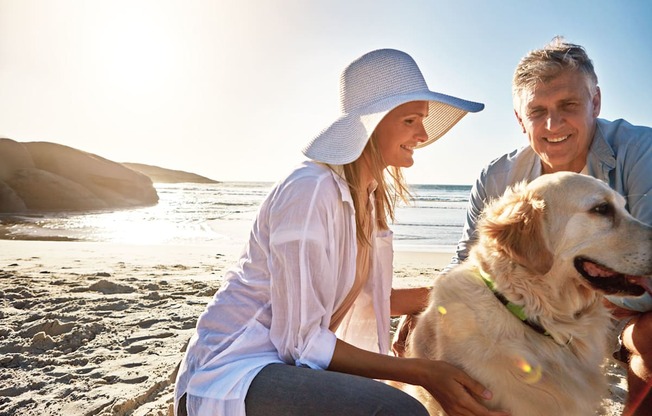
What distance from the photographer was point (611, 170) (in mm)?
2941

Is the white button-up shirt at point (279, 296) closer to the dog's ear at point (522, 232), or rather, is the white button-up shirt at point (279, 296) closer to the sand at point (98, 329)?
the dog's ear at point (522, 232)

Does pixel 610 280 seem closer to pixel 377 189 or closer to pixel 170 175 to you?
pixel 377 189

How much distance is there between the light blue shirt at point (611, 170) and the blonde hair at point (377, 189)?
633 millimetres

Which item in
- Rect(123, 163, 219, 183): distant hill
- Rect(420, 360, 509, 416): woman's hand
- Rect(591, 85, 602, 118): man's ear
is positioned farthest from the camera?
Rect(123, 163, 219, 183): distant hill

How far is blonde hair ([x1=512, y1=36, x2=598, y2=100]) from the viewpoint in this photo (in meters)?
3.08

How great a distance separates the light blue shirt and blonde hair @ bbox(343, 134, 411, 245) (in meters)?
0.63

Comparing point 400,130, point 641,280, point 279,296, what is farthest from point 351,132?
point 641,280

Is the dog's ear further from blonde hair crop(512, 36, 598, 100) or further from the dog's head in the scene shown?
blonde hair crop(512, 36, 598, 100)

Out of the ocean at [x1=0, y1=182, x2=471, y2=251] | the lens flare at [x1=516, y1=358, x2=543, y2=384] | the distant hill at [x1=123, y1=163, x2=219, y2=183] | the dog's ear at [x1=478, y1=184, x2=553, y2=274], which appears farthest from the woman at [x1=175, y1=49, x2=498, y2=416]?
the distant hill at [x1=123, y1=163, x2=219, y2=183]

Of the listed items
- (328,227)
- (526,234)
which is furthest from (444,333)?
(328,227)

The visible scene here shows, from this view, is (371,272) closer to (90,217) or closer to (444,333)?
(444,333)

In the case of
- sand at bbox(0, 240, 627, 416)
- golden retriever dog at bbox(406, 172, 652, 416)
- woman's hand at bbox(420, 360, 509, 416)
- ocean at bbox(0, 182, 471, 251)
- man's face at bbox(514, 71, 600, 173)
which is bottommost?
sand at bbox(0, 240, 627, 416)

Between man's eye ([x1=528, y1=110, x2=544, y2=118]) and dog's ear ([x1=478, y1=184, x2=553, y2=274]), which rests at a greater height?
man's eye ([x1=528, y1=110, x2=544, y2=118])

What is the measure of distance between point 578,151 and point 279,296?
2.17m
